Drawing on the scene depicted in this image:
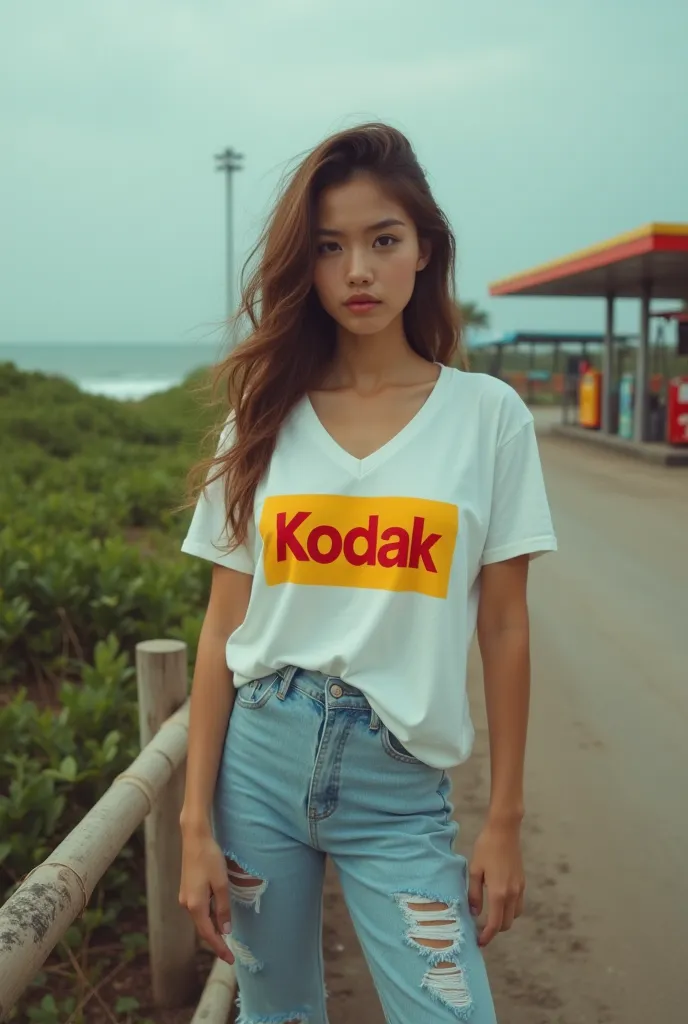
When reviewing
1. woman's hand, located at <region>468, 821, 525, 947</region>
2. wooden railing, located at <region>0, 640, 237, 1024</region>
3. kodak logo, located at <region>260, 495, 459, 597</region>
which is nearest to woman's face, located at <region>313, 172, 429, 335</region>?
kodak logo, located at <region>260, 495, 459, 597</region>

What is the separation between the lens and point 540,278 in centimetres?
1800

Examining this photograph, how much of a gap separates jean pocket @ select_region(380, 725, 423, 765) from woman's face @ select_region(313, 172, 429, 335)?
623 mm

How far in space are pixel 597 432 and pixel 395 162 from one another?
17.3 metres

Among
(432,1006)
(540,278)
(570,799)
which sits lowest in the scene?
(570,799)

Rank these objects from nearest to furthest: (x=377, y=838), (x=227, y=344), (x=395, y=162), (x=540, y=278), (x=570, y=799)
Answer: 1. (x=377, y=838)
2. (x=395, y=162)
3. (x=227, y=344)
4. (x=570, y=799)
5. (x=540, y=278)

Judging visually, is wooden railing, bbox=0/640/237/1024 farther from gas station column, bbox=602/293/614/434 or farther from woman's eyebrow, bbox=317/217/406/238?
gas station column, bbox=602/293/614/434

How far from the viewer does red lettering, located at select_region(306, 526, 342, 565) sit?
163cm

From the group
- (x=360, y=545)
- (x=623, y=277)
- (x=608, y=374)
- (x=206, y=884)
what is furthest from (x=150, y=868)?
(x=608, y=374)

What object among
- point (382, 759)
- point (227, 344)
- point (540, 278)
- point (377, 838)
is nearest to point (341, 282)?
point (227, 344)

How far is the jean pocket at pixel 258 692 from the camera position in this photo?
167 cm

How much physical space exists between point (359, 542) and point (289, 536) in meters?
0.11

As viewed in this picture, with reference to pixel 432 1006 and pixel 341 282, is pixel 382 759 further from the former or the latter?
pixel 341 282

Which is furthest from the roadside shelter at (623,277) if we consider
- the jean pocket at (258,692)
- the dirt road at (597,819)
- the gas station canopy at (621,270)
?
the jean pocket at (258,692)

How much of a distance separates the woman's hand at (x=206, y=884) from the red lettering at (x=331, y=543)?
1.50 ft
